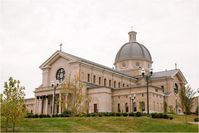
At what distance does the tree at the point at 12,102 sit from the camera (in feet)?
90.5

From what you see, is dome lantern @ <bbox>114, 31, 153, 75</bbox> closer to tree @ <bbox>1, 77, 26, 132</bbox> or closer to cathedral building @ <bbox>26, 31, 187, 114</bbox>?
cathedral building @ <bbox>26, 31, 187, 114</bbox>

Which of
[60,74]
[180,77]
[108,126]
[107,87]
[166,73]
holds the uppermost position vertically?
[166,73]

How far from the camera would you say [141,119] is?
3628 cm

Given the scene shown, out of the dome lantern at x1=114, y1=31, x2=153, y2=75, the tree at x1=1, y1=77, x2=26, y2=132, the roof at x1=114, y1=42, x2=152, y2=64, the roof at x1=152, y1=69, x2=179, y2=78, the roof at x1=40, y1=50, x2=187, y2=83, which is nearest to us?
the tree at x1=1, y1=77, x2=26, y2=132

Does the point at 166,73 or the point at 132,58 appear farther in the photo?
the point at 132,58

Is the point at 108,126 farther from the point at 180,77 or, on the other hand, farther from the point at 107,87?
the point at 180,77

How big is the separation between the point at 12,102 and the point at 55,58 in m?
38.3

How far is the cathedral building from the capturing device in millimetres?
57875

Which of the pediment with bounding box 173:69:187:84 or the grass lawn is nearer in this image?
the grass lawn

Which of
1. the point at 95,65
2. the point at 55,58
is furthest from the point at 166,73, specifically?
the point at 55,58

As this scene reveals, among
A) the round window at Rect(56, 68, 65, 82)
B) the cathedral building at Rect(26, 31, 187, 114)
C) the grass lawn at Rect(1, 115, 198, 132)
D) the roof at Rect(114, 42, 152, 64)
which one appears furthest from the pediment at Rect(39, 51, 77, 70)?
the grass lawn at Rect(1, 115, 198, 132)

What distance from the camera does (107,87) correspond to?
60.3 meters

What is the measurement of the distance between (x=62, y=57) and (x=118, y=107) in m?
16.3

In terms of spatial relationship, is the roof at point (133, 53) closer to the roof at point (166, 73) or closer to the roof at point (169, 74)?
the roof at point (166, 73)
